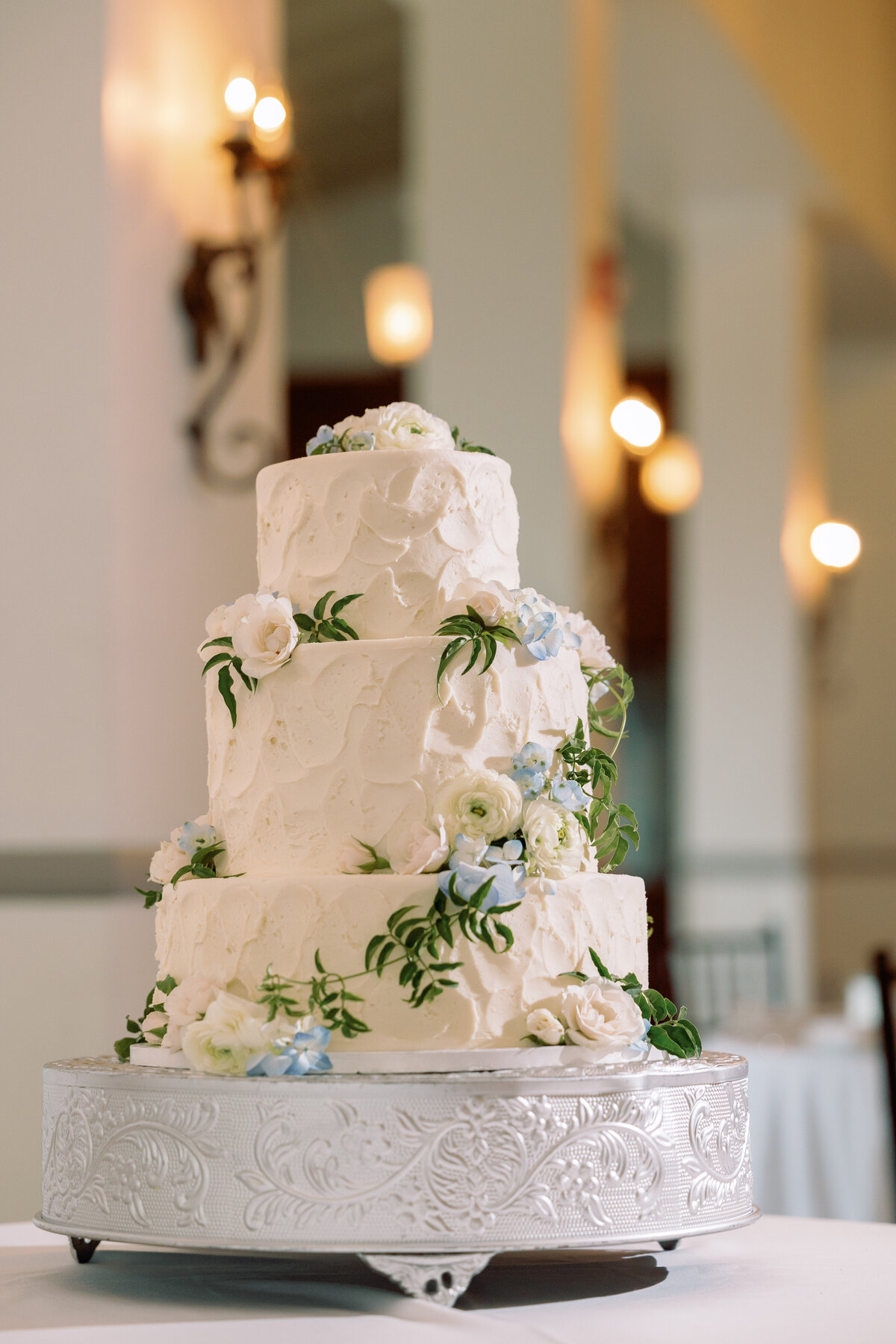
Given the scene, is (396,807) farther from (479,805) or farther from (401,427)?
(401,427)

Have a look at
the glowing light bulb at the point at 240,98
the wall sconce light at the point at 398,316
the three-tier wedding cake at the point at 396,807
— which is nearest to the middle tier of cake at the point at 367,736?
the three-tier wedding cake at the point at 396,807

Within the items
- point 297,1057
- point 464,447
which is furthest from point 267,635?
point 297,1057

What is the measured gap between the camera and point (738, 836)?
9305 millimetres

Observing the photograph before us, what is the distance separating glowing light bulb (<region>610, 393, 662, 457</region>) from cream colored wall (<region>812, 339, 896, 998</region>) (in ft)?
16.8

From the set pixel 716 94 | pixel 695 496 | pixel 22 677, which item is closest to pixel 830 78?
pixel 716 94

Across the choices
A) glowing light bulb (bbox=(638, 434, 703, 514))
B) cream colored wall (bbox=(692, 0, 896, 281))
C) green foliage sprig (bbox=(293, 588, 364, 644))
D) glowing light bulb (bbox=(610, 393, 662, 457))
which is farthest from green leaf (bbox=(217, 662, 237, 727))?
glowing light bulb (bbox=(638, 434, 703, 514))

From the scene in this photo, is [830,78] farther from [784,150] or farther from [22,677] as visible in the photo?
[22,677]

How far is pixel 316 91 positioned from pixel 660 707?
5.74 meters

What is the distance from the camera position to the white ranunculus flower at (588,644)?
8.30ft

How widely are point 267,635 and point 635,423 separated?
4.66 m

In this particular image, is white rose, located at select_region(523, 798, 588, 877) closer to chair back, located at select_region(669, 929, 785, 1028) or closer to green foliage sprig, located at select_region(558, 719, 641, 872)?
green foliage sprig, located at select_region(558, 719, 641, 872)

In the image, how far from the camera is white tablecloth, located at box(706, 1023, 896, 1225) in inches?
192

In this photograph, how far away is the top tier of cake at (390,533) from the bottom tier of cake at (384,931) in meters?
0.38

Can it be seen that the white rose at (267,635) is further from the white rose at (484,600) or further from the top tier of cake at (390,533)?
the white rose at (484,600)
